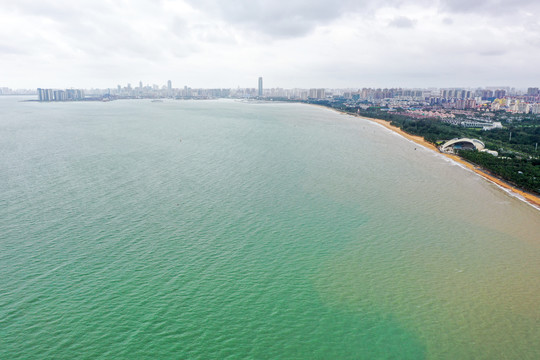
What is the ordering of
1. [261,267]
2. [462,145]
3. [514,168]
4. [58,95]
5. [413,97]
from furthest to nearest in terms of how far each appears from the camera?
[413,97] → [58,95] → [462,145] → [514,168] → [261,267]

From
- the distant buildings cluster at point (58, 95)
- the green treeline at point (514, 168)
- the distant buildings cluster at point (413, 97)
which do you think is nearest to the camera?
the green treeline at point (514, 168)

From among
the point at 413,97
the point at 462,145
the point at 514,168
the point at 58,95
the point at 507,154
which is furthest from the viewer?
the point at 413,97

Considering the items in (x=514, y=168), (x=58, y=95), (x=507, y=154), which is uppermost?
(x=58, y=95)

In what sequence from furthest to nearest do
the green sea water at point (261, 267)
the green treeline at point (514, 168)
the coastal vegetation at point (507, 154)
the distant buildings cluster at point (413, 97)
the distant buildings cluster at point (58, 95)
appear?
the distant buildings cluster at point (58, 95)
the distant buildings cluster at point (413, 97)
the coastal vegetation at point (507, 154)
the green treeline at point (514, 168)
the green sea water at point (261, 267)

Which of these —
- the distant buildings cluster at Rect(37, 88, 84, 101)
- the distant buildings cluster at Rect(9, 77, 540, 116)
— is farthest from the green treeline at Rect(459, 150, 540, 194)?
the distant buildings cluster at Rect(37, 88, 84, 101)

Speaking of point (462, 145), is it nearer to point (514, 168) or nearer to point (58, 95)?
point (514, 168)

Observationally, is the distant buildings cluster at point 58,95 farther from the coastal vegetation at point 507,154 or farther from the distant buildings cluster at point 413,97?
the coastal vegetation at point 507,154

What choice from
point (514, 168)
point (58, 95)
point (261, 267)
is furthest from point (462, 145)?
point (58, 95)

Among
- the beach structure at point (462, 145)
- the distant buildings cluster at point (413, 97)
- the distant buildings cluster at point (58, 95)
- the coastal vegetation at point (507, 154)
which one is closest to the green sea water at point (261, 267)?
the coastal vegetation at point (507, 154)

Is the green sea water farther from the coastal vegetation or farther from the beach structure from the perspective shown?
the beach structure
